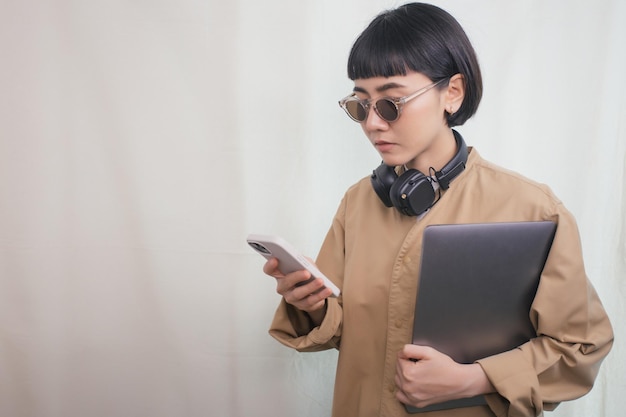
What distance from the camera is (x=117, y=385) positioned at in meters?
1.79

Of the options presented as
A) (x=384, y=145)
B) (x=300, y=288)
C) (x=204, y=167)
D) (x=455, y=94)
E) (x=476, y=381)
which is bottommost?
(x=476, y=381)

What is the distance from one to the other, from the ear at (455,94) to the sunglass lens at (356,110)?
18cm

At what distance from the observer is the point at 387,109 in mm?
1094

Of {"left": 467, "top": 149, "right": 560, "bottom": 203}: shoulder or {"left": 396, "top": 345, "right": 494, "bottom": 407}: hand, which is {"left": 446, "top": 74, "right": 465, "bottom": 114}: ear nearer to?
{"left": 467, "top": 149, "right": 560, "bottom": 203}: shoulder

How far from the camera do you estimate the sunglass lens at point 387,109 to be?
108 cm

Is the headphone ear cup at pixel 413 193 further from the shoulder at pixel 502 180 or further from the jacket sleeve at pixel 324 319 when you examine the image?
the jacket sleeve at pixel 324 319

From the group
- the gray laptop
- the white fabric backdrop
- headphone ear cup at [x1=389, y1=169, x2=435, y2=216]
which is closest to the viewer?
the gray laptop

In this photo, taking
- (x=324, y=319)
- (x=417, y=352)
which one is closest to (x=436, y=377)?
(x=417, y=352)

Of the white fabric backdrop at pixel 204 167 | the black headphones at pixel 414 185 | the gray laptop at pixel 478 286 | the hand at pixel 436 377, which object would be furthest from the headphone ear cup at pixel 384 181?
the white fabric backdrop at pixel 204 167

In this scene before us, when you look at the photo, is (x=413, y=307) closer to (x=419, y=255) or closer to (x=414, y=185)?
(x=419, y=255)

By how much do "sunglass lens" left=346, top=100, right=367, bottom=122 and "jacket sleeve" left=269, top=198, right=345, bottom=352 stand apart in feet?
0.87

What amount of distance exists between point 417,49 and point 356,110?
0.58ft

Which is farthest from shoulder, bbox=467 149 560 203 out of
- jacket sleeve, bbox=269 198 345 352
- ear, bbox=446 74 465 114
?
jacket sleeve, bbox=269 198 345 352

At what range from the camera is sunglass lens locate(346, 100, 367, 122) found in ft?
3.77
